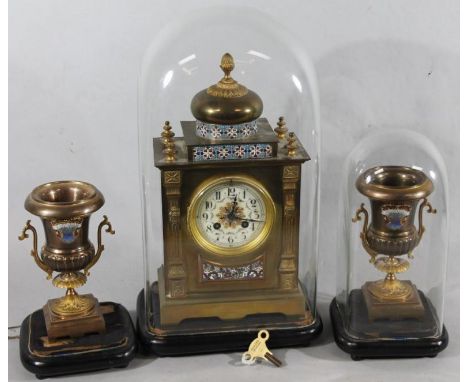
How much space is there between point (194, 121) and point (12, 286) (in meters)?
1.09

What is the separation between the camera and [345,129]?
4.46 m

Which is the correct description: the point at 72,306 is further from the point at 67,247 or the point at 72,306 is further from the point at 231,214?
the point at 231,214

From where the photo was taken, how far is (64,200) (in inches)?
144

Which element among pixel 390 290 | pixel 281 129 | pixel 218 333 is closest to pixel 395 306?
pixel 390 290

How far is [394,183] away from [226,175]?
64 centimetres

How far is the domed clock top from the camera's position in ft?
11.6

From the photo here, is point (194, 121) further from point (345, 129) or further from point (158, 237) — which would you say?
point (345, 129)

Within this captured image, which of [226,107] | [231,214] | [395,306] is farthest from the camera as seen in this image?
[395,306]

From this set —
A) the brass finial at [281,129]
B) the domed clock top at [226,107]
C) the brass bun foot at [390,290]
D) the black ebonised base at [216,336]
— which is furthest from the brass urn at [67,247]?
the brass bun foot at [390,290]

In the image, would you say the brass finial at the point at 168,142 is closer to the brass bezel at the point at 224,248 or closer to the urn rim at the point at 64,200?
the brass bezel at the point at 224,248

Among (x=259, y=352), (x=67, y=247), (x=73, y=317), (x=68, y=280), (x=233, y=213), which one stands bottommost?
(x=259, y=352)

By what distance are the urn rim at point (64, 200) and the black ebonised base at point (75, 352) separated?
0.46 m

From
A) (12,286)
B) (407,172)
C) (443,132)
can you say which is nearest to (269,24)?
(407,172)

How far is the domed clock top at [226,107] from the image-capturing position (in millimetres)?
3529
